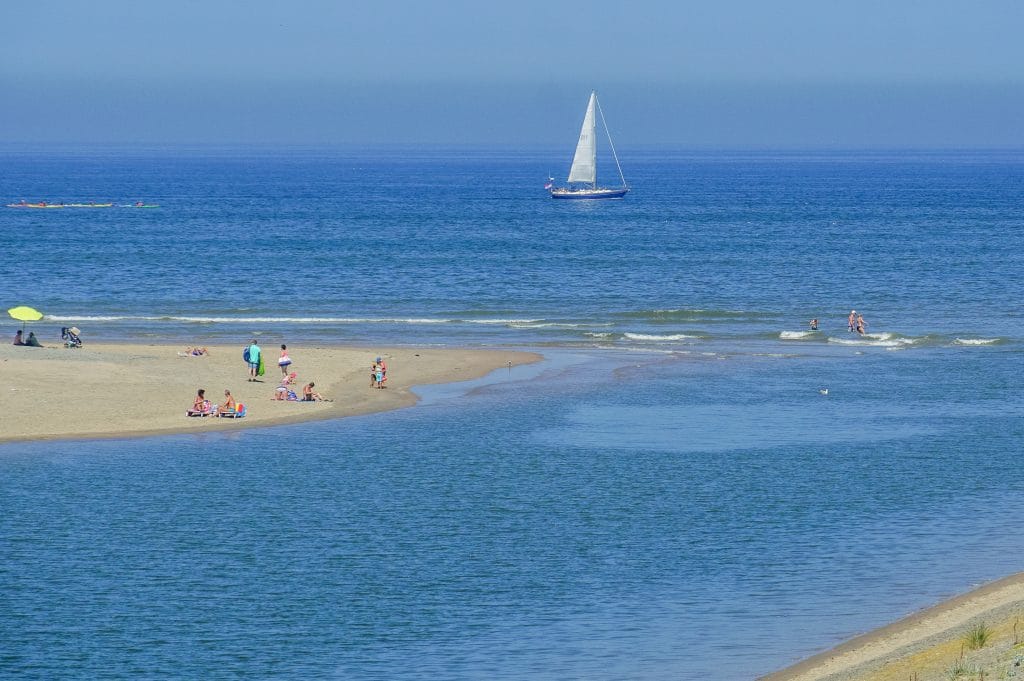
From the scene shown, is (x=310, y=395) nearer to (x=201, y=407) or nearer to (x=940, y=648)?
(x=201, y=407)

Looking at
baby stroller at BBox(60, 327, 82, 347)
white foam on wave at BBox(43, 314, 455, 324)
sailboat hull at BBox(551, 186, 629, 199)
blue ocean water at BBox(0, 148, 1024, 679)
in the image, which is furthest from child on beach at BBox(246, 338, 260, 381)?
sailboat hull at BBox(551, 186, 629, 199)

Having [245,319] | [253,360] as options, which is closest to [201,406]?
[253,360]

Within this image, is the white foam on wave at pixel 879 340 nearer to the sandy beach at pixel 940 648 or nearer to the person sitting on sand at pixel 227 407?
the person sitting on sand at pixel 227 407

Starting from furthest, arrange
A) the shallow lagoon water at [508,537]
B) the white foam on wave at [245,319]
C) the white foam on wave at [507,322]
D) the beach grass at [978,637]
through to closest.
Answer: the white foam on wave at [245,319], the white foam on wave at [507,322], the shallow lagoon water at [508,537], the beach grass at [978,637]

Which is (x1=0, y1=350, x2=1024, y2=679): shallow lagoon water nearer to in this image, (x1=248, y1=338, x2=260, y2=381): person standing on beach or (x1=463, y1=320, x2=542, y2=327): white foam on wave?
(x1=248, y1=338, x2=260, y2=381): person standing on beach

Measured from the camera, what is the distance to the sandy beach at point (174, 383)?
1501 inches

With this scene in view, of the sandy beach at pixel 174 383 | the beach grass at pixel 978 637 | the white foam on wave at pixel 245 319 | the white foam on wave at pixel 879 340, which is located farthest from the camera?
the white foam on wave at pixel 245 319

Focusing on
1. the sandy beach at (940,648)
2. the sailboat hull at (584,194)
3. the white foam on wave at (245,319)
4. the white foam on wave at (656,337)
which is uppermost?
the sailboat hull at (584,194)

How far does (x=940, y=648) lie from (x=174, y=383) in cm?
2931

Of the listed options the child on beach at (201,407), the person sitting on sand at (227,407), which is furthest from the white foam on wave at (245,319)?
the child on beach at (201,407)

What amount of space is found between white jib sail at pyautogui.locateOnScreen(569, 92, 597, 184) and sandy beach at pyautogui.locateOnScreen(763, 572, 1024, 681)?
137m

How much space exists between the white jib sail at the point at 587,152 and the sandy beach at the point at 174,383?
109 metres

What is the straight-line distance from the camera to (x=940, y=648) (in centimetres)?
1897

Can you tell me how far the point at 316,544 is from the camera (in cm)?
2688
